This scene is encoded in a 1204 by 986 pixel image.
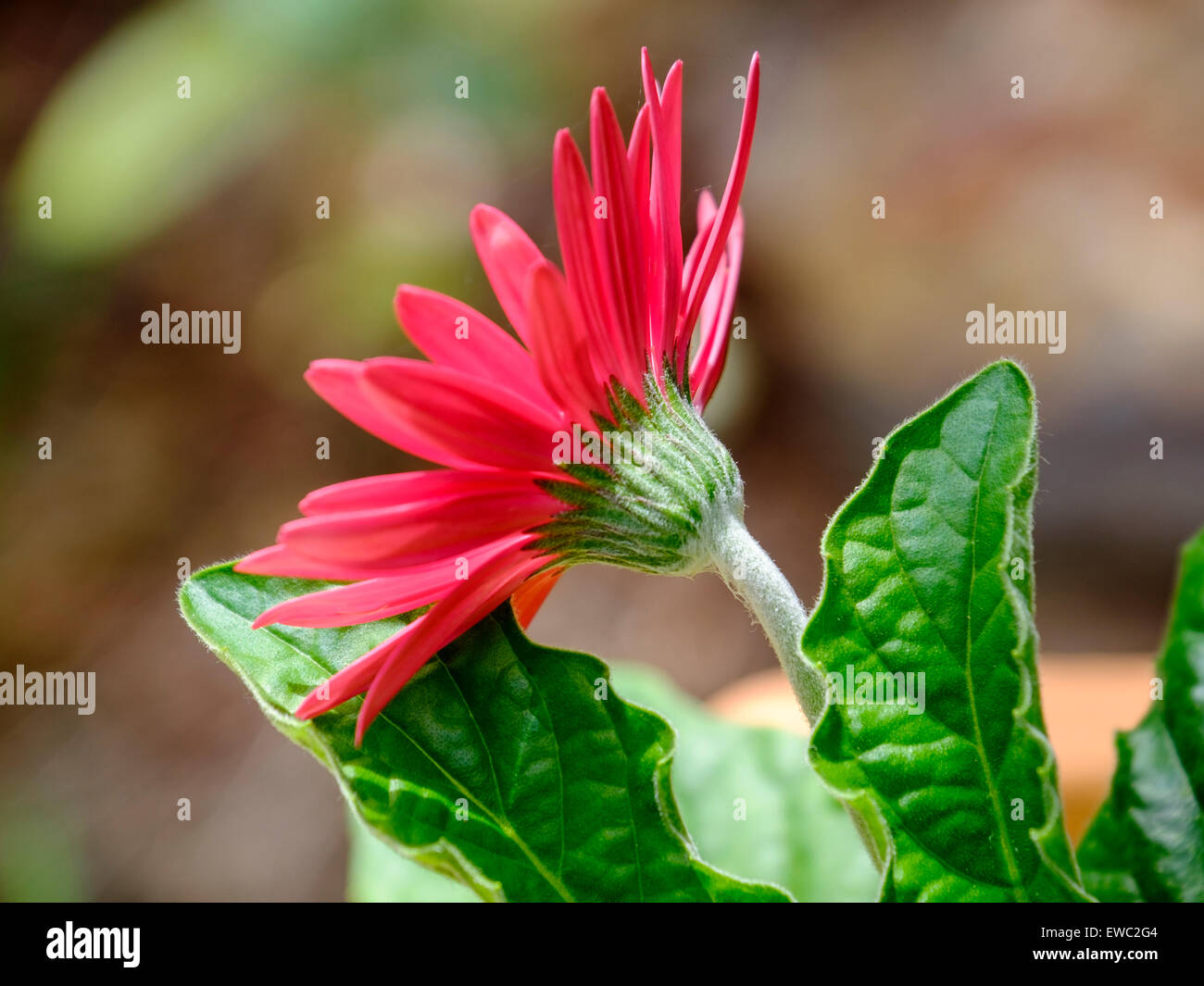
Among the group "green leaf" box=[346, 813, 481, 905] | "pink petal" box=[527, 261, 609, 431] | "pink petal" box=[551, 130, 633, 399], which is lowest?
"green leaf" box=[346, 813, 481, 905]

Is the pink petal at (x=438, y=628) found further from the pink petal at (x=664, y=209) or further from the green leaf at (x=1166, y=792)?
the green leaf at (x=1166, y=792)

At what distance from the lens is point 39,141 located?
179 cm

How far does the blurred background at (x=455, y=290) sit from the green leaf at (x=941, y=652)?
134 centimetres

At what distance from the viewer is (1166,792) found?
44cm

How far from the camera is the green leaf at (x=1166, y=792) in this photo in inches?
17.1

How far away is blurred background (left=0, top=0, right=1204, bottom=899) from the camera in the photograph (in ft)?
5.28

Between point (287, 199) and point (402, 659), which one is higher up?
point (287, 199)

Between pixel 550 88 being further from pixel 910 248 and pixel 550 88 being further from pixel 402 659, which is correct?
pixel 402 659

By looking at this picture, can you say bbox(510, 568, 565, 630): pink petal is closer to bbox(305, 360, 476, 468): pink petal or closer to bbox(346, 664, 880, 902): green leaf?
bbox(305, 360, 476, 468): pink petal

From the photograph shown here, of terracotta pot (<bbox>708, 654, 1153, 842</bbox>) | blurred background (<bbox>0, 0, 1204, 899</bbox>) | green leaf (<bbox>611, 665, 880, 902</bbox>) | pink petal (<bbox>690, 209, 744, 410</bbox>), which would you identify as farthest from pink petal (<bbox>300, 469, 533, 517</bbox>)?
blurred background (<bbox>0, 0, 1204, 899</bbox>)

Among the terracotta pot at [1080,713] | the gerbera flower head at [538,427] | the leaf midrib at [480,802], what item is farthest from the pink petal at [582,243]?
the terracotta pot at [1080,713]

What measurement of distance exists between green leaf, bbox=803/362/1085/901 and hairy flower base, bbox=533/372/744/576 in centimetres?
4

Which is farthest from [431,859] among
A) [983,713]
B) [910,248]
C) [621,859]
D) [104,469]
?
[104,469]

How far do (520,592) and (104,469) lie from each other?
5.63 ft
